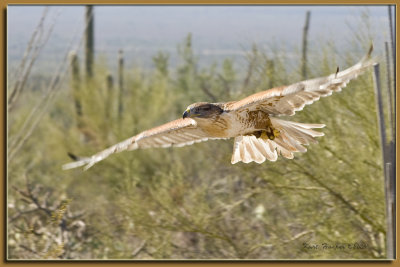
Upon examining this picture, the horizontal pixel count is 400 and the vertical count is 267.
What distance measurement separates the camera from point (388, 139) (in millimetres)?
7031

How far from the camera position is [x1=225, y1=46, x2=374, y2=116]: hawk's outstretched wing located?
4.85 metres

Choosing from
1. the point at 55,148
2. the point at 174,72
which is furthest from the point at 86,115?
the point at 174,72

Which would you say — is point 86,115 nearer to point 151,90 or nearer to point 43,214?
point 151,90

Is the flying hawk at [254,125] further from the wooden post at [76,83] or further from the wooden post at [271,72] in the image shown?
the wooden post at [76,83]

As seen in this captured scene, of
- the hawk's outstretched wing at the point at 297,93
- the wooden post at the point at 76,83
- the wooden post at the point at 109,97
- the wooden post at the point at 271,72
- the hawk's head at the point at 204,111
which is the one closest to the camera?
the hawk's outstretched wing at the point at 297,93

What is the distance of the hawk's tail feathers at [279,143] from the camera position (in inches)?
235

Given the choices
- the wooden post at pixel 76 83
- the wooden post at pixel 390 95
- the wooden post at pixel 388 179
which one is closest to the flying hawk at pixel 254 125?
the wooden post at pixel 388 179

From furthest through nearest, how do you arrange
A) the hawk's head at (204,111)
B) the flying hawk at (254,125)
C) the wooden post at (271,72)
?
1. the wooden post at (271,72)
2. the hawk's head at (204,111)
3. the flying hawk at (254,125)

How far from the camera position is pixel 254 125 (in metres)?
5.72

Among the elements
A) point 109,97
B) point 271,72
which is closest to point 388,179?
point 271,72

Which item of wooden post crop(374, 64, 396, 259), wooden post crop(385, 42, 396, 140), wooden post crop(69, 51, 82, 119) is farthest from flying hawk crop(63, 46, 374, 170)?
wooden post crop(69, 51, 82, 119)

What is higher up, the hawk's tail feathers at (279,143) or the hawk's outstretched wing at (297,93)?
the hawk's outstretched wing at (297,93)

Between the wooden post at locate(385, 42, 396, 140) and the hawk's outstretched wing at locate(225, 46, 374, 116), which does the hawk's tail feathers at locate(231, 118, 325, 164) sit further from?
the wooden post at locate(385, 42, 396, 140)

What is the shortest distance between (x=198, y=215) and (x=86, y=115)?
5031 millimetres
